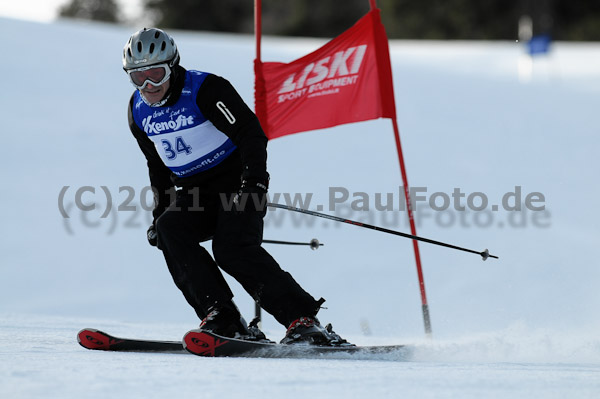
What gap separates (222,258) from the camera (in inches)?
146

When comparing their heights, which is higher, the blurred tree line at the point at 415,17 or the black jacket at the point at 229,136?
the blurred tree line at the point at 415,17

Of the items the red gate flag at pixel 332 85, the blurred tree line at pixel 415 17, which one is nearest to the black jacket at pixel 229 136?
the red gate flag at pixel 332 85

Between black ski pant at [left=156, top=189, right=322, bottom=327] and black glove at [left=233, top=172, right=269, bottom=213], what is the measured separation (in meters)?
0.03

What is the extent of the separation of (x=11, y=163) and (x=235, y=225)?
6.85 m

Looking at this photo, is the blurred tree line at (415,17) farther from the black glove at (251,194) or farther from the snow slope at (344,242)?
the black glove at (251,194)

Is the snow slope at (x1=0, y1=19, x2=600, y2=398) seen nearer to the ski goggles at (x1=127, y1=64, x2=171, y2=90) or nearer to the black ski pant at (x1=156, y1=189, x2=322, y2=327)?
the black ski pant at (x1=156, y1=189, x2=322, y2=327)

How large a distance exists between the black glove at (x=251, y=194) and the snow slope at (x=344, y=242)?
79cm

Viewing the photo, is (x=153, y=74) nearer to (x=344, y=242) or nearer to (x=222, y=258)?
(x=222, y=258)

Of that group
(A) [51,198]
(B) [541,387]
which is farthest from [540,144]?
(B) [541,387]

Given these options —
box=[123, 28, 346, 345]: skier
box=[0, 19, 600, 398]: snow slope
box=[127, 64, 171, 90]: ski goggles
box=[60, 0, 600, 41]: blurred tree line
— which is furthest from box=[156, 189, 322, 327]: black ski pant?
box=[60, 0, 600, 41]: blurred tree line

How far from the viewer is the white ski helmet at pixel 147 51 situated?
3730 millimetres

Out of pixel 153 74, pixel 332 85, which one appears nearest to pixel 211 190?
pixel 153 74

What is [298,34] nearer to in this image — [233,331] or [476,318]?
[476,318]

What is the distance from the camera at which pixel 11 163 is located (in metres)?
9.70
